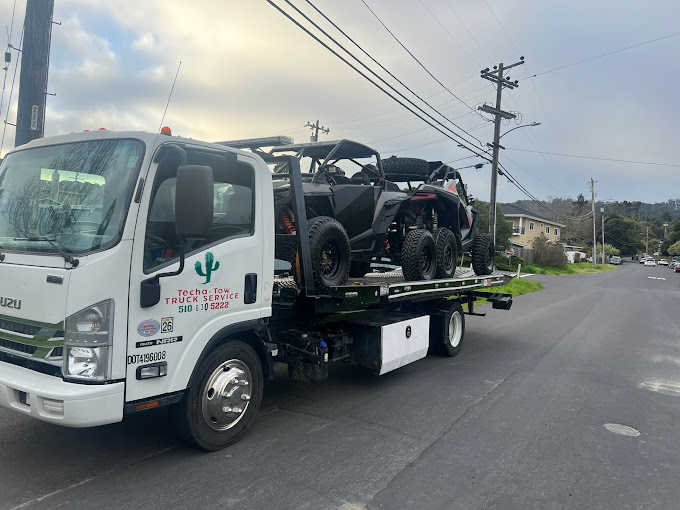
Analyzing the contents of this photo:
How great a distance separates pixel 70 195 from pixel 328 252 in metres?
2.73

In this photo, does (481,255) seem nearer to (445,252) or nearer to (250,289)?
(445,252)

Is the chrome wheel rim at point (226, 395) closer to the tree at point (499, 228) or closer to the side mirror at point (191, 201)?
the side mirror at point (191, 201)

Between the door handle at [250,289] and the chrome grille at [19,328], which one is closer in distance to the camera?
the chrome grille at [19,328]

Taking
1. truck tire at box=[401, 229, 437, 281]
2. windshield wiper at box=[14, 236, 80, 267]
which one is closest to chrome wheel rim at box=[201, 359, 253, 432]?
windshield wiper at box=[14, 236, 80, 267]

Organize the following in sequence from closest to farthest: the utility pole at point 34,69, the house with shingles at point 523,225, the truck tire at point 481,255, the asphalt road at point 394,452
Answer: the asphalt road at point 394,452, the utility pole at point 34,69, the truck tire at point 481,255, the house with shingles at point 523,225

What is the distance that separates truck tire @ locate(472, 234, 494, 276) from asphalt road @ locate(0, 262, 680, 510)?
3.21 meters

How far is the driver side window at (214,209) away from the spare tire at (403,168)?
479cm

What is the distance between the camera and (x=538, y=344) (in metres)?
9.60

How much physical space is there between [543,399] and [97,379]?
499 cm

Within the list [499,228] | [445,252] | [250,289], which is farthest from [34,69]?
[499,228]

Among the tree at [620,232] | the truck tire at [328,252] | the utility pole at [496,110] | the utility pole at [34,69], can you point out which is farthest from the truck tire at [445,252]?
the tree at [620,232]

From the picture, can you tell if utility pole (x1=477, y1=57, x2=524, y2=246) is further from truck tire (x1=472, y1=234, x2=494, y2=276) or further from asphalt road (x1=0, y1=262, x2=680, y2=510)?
asphalt road (x1=0, y1=262, x2=680, y2=510)

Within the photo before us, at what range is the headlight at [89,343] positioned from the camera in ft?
10.4

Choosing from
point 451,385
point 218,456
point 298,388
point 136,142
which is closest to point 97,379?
point 218,456
